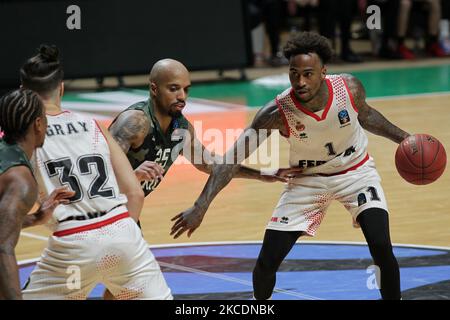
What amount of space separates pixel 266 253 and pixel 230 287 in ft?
3.46

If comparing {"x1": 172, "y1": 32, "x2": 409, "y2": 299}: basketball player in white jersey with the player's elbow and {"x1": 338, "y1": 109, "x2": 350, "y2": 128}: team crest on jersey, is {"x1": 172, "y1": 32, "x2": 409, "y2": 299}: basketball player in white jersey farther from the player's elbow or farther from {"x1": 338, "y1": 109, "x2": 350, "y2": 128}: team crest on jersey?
the player's elbow

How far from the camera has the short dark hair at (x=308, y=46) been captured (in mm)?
6102

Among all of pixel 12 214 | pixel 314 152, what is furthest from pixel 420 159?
pixel 12 214

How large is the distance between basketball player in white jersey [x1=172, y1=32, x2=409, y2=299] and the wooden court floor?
206 centimetres

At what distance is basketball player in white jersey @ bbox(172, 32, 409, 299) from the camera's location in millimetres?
6113

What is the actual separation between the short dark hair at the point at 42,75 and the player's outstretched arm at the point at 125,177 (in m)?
0.32

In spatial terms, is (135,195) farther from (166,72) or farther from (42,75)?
(166,72)

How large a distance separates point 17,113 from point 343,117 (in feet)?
8.13

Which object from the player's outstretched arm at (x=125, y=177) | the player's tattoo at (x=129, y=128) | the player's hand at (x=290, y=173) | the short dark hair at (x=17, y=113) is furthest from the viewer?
the player's hand at (x=290, y=173)

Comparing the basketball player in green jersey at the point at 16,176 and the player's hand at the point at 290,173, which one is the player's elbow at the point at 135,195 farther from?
the player's hand at the point at 290,173

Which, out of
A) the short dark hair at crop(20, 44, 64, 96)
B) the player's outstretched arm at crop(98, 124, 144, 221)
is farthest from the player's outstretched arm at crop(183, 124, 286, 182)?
the short dark hair at crop(20, 44, 64, 96)

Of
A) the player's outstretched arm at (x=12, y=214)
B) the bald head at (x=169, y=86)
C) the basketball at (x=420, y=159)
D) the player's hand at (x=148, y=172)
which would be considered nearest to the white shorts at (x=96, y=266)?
the player's outstretched arm at (x=12, y=214)
